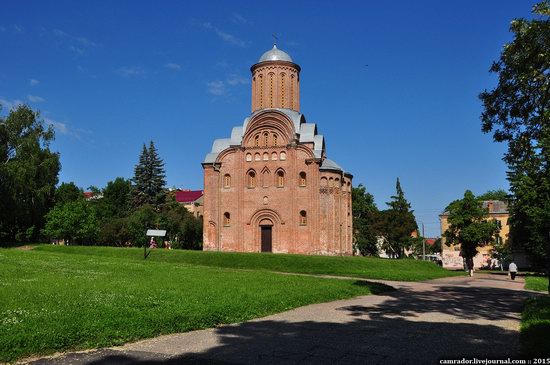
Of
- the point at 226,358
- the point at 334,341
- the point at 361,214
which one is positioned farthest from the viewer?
the point at 361,214

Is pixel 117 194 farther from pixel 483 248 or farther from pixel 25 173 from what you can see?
pixel 483 248

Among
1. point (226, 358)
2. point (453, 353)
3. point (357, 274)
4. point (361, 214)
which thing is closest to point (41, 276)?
point (226, 358)

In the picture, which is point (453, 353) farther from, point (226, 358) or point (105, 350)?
point (105, 350)

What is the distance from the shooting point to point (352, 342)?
8.13m

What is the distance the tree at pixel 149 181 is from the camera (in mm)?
61875

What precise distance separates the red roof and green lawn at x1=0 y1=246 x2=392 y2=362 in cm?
7307

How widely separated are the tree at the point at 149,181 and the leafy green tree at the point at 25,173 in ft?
45.2

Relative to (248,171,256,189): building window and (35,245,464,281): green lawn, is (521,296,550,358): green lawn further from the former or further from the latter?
(248,171,256,189): building window

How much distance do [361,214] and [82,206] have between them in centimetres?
3413

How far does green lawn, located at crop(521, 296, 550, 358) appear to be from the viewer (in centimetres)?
678

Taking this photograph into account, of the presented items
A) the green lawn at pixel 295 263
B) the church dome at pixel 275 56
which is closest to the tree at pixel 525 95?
the green lawn at pixel 295 263

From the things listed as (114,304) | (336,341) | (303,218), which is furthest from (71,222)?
(336,341)

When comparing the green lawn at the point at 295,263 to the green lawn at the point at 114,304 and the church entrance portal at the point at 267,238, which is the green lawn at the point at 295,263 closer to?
the church entrance portal at the point at 267,238

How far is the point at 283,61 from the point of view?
43156mm
